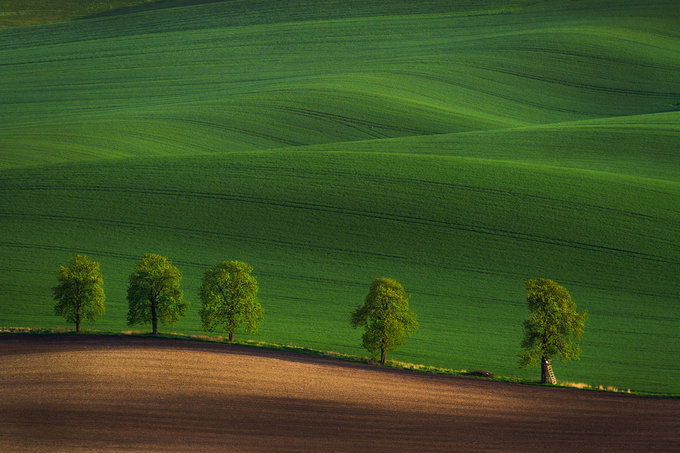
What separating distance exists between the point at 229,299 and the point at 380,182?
60.2 feet

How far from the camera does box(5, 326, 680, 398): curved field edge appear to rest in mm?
28680

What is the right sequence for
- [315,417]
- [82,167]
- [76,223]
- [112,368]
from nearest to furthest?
[315,417] < [112,368] < [76,223] < [82,167]

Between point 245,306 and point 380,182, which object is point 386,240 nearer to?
point 380,182

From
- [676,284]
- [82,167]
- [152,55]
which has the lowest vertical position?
[676,284]

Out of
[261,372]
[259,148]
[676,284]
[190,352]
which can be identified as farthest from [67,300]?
[259,148]

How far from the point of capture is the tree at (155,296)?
1304 inches

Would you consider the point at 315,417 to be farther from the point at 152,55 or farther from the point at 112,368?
the point at 152,55

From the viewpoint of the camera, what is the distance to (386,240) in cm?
4266

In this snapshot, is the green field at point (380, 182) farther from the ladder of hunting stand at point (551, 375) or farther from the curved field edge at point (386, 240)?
the ladder of hunting stand at point (551, 375)

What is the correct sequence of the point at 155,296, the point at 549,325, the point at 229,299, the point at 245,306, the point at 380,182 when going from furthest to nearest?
1. the point at 380,182
2. the point at 155,296
3. the point at 229,299
4. the point at 245,306
5. the point at 549,325

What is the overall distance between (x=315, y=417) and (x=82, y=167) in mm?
34310

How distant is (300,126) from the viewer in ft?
→ 231

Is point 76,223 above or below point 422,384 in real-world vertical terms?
above

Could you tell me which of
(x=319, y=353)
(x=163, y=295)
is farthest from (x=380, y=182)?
(x=319, y=353)
